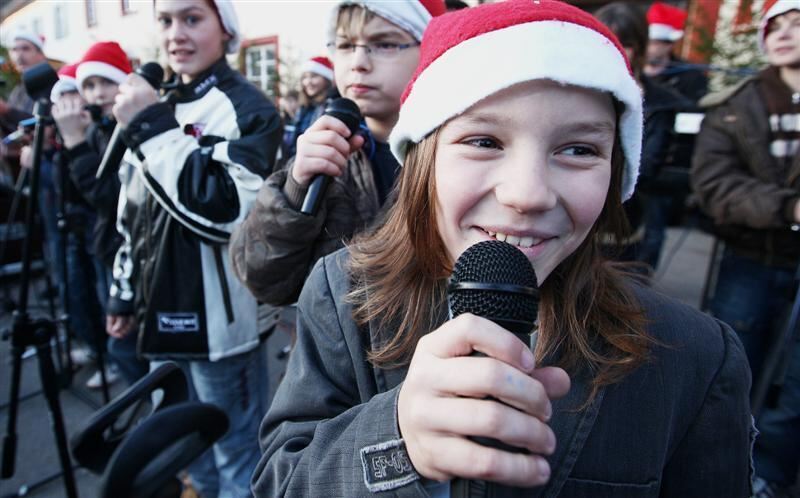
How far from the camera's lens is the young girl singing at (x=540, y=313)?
0.76 meters

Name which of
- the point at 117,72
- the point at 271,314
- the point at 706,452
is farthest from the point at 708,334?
the point at 117,72

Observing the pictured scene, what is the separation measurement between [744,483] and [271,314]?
5.62 ft

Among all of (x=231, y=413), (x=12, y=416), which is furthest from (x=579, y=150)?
(x=12, y=416)

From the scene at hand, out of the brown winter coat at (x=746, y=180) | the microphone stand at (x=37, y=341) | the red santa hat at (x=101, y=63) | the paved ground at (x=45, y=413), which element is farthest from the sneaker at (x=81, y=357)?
the brown winter coat at (x=746, y=180)

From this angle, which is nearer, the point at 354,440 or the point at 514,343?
the point at 514,343

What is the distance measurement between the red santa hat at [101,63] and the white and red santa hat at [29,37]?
166 cm

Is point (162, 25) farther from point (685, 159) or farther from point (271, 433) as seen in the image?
point (685, 159)

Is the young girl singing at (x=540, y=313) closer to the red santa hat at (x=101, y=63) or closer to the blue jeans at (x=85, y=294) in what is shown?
the red santa hat at (x=101, y=63)

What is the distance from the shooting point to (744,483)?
37.9 inches

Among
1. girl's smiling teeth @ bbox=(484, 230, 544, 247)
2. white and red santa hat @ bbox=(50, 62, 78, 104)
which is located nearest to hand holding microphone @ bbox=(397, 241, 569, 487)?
girl's smiling teeth @ bbox=(484, 230, 544, 247)

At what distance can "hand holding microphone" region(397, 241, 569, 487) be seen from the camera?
20.0 inches

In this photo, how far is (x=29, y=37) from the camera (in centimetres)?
361

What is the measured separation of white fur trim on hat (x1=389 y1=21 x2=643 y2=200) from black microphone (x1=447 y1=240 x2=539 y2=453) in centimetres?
30

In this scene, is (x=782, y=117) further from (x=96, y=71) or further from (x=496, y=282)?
(x=96, y=71)
